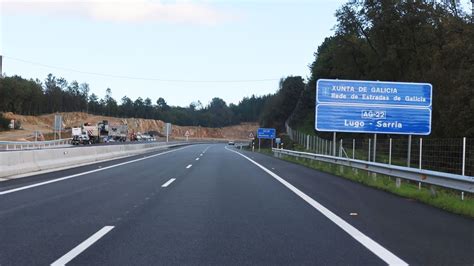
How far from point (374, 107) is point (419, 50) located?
87.2 feet

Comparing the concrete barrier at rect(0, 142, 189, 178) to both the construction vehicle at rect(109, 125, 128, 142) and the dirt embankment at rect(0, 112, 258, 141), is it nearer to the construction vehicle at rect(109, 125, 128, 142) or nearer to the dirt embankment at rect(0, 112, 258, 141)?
the construction vehicle at rect(109, 125, 128, 142)

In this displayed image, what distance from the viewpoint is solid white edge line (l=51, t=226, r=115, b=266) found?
579cm

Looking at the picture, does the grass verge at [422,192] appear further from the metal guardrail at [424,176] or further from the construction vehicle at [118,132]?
the construction vehicle at [118,132]

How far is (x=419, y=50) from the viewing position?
1874 inches

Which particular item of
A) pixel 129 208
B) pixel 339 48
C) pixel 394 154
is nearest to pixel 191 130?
pixel 339 48

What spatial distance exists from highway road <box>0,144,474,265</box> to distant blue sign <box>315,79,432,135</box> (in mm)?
11246

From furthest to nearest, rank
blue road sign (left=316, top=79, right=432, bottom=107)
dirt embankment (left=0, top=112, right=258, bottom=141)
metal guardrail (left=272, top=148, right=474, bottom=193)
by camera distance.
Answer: dirt embankment (left=0, top=112, right=258, bottom=141) < blue road sign (left=316, top=79, right=432, bottom=107) < metal guardrail (left=272, top=148, right=474, bottom=193)

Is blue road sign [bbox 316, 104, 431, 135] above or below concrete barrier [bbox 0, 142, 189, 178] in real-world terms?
above

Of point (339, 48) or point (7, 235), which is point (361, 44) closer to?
point (339, 48)

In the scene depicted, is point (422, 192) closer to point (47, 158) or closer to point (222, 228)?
point (222, 228)

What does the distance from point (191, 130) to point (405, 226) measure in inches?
7559

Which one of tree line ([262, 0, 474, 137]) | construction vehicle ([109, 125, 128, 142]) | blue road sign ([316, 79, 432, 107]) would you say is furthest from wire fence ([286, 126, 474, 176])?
construction vehicle ([109, 125, 128, 142])

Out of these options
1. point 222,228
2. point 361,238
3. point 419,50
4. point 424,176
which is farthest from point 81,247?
point 419,50

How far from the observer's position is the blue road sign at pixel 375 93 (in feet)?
78.3
